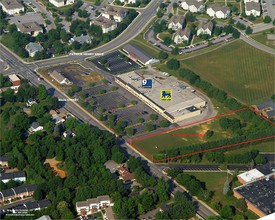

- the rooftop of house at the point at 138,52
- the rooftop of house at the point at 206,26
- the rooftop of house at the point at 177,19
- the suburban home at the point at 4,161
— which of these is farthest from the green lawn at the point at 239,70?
the suburban home at the point at 4,161

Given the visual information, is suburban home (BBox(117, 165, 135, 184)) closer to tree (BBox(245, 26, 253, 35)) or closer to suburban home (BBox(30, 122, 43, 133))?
suburban home (BBox(30, 122, 43, 133))

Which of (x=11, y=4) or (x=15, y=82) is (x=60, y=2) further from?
(x=15, y=82)

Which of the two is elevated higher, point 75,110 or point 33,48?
point 33,48

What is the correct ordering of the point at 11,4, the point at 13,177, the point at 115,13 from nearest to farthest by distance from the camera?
the point at 13,177, the point at 115,13, the point at 11,4

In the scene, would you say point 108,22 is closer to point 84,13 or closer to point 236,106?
point 84,13

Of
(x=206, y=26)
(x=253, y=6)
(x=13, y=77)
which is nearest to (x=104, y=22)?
(x=206, y=26)

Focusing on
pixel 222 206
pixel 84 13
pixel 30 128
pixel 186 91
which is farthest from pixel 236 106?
pixel 84 13

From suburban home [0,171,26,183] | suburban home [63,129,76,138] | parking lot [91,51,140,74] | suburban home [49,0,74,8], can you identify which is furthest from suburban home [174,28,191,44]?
suburban home [0,171,26,183]
